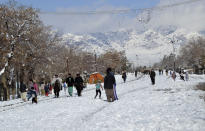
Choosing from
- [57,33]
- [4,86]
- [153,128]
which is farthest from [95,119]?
[57,33]

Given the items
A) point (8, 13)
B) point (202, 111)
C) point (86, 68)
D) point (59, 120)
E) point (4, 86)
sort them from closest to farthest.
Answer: point (202, 111)
point (59, 120)
point (8, 13)
point (4, 86)
point (86, 68)

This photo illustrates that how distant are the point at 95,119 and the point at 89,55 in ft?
338

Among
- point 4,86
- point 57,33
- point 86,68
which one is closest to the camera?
point 4,86

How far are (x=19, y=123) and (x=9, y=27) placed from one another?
21.9 metres

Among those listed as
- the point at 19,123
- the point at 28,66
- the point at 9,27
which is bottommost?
the point at 19,123

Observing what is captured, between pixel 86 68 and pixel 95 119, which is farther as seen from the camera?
pixel 86 68

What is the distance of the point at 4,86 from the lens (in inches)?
1387

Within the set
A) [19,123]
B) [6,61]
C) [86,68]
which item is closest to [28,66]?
[6,61]

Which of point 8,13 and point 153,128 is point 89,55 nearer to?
point 8,13

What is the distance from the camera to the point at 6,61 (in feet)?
99.5

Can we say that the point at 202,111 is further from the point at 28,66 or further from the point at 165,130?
the point at 28,66

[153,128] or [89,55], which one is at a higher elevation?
[89,55]

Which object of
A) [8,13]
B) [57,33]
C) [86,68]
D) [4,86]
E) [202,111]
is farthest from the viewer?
[86,68]

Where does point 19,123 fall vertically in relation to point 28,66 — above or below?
below
